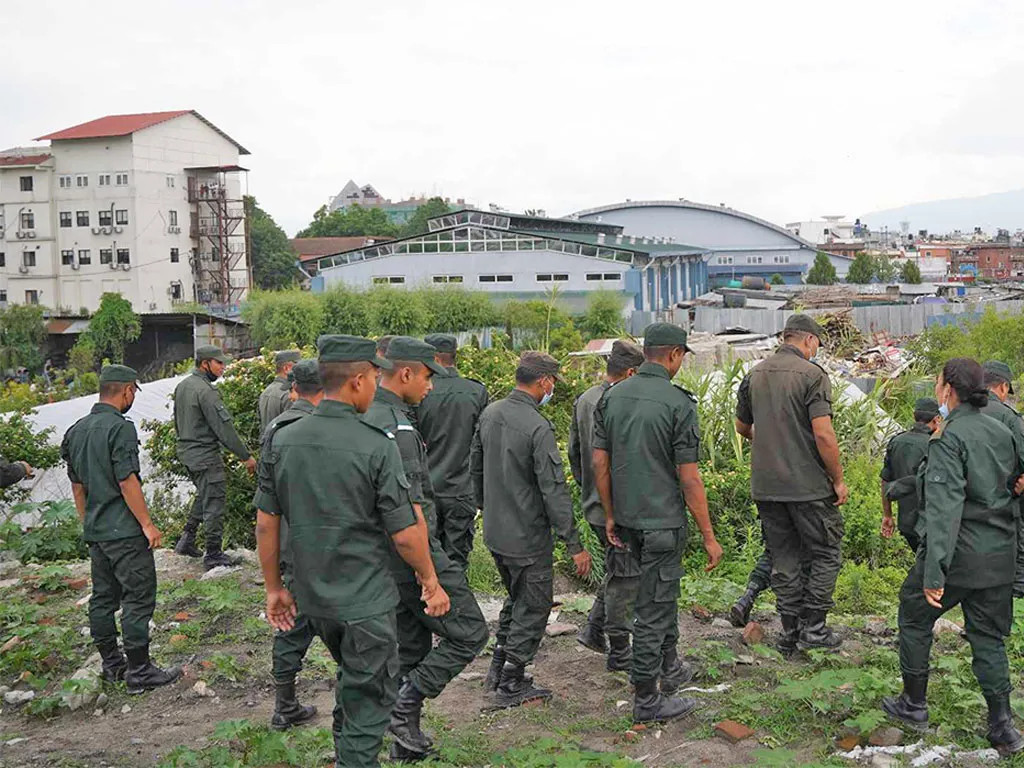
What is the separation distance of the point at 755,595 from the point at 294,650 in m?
3.18

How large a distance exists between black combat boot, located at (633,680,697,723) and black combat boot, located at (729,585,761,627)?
159cm

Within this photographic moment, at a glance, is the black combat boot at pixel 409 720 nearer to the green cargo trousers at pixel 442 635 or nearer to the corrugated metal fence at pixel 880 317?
the green cargo trousers at pixel 442 635

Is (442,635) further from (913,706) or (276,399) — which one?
(276,399)

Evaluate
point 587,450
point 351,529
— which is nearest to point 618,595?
point 587,450

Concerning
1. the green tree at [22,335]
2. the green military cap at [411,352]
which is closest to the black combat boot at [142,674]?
the green military cap at [411,352]

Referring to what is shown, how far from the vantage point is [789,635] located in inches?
264

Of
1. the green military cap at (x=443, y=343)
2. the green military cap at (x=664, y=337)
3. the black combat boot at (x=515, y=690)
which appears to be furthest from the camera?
the green military cap at (x=443, y=343)

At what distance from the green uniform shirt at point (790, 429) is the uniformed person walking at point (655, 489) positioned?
923mm

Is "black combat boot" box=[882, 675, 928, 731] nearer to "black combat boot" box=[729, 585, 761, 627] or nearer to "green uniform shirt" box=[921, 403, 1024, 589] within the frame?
"green uniform shirt" box=[921, 403, 1024, 589]

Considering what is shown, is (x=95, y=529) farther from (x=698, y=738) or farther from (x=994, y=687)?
(x=994, y=687)

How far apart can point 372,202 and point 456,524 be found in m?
139

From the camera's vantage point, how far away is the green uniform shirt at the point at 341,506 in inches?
173

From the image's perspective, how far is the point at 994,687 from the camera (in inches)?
200

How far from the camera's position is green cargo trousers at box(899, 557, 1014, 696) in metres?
5.09
